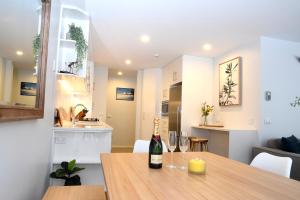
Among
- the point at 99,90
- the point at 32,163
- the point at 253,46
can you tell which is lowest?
the point at 32,163

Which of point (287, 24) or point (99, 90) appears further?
point (99, 90)

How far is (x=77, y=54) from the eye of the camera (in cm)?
274

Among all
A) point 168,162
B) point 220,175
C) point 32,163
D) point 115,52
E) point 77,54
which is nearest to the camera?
point 220,175

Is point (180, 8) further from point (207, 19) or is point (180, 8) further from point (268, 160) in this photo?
point (268, 160)

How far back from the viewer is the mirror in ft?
2.93

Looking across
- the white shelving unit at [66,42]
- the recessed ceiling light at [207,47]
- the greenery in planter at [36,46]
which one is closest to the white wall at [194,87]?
the recessed ceiling light at [207,47]

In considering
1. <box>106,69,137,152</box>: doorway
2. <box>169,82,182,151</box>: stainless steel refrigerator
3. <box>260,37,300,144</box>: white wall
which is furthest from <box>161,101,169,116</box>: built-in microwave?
<box>260,37,300,144</box>: white wall

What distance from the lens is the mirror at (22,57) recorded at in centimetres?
89

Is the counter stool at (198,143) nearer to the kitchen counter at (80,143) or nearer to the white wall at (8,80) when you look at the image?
the kitchen counter at (80,143)

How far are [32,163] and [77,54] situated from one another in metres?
1.54

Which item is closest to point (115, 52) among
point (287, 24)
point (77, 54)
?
point (77, 54)

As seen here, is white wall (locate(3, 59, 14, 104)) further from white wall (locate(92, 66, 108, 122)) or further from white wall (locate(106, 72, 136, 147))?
white wall (locate(106, 72, 136, 147))

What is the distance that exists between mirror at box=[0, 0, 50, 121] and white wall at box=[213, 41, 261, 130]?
3329 mm

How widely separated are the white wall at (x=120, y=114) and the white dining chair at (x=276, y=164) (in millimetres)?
6570
